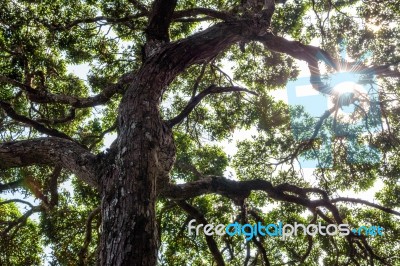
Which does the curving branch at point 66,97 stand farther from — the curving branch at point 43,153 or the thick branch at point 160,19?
the curving branch at point 43,153

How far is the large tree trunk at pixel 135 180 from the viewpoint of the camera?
2.40 metres

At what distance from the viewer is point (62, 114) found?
7.62 m

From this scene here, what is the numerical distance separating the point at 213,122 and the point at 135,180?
6477 mm

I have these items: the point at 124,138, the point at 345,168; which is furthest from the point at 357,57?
the point at 124,138

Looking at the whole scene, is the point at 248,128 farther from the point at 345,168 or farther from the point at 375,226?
the point at 375,226

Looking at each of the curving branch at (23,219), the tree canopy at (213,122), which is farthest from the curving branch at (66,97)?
the curving branch at (23,219)

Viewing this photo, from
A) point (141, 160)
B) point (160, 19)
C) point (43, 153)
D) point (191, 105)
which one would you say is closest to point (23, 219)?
point (43, 153)

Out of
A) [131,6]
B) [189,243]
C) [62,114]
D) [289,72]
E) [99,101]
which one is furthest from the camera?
[289,72]

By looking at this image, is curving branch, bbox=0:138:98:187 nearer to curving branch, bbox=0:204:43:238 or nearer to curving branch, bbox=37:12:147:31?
curving branch, bbox=0:204:43:238

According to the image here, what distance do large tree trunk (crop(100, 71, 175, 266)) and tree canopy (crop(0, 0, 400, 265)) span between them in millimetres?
436

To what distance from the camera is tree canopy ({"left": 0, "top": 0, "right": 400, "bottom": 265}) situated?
16.9 ft

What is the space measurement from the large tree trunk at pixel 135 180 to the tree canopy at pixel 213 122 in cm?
44

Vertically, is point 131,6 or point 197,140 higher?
point 131,6

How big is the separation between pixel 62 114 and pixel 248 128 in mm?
4976
